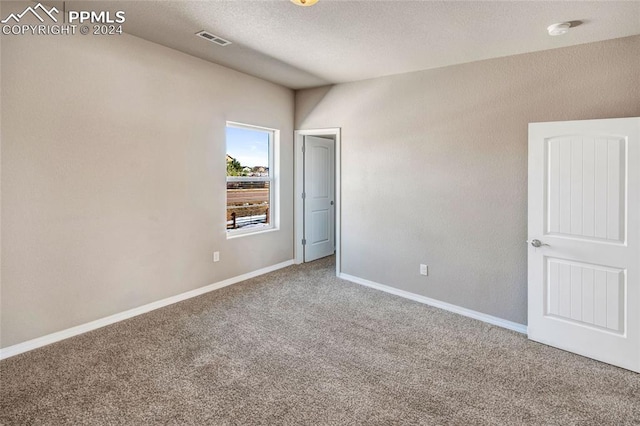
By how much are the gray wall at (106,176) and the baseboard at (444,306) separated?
1753 mm

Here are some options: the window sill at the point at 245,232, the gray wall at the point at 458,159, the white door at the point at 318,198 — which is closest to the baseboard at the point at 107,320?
the window sill at the point at 245,232

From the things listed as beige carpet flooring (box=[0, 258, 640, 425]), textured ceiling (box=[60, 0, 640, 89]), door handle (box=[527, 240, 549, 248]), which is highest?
textured ceiling (box=[60, 0, 640, 89])

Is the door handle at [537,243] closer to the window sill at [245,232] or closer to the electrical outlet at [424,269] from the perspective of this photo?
the electrical outlet at [424,269]

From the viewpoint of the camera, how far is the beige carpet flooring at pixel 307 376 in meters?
2.03

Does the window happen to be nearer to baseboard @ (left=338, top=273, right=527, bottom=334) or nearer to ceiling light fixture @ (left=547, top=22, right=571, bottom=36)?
baseboard @ (left=338, top=273, right=527, bottom=334)

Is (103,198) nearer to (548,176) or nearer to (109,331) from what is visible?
(109,331)

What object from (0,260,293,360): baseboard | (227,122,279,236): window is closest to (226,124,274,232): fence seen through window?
(227,122,279,236): window

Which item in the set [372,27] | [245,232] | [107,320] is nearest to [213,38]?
[372,27]

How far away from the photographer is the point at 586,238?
8.99 feet

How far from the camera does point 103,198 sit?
3.12 metres

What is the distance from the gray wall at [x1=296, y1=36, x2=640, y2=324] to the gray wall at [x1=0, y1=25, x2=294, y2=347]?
1.71 metres

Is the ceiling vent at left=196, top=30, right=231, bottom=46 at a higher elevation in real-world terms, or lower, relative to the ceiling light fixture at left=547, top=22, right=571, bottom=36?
higher

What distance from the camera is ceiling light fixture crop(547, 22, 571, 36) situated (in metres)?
2.61

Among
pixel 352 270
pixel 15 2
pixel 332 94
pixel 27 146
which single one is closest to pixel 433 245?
pixel 352 270
